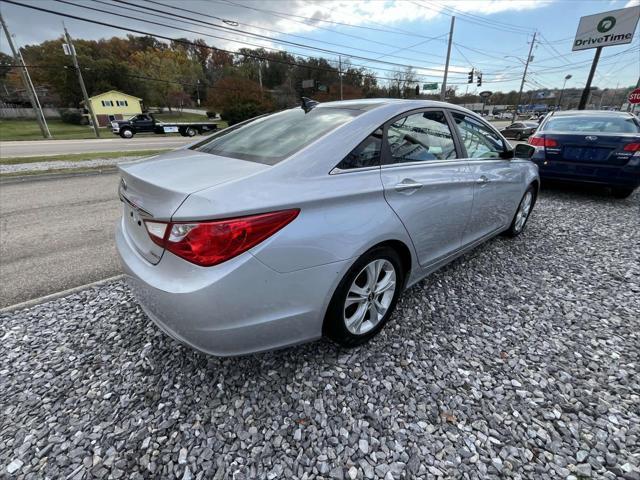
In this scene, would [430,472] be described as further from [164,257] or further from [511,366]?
[164,257]

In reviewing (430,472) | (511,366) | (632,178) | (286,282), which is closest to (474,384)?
(511,366)

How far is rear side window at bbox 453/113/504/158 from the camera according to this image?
9.21ft

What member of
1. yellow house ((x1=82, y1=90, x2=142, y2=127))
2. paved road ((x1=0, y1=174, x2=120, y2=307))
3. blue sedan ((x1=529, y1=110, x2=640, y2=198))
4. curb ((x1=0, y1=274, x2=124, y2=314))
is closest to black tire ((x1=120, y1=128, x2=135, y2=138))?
yellow house ((x1=82, y1=90, x2=142, y2=127))

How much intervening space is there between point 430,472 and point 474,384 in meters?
0.64

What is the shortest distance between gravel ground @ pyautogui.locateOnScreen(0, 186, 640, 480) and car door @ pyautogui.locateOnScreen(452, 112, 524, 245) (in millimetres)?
724

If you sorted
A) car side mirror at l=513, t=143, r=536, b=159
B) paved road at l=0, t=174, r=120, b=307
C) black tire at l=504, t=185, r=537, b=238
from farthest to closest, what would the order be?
black tire at l=504, t=185, r=537, b=238
car side mirror at l=513, t=143, r=536, b=159
paved road at l=0, t=174, r=120, b=307

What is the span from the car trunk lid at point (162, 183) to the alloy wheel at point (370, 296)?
36.3 inches

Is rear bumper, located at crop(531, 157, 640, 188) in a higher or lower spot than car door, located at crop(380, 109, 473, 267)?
lower

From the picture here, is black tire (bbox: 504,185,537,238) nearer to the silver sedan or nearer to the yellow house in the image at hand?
the silver sedan

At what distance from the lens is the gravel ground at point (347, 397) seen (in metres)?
1.52

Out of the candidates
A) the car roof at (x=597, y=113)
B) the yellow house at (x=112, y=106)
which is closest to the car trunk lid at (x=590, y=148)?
the car roof at (x=597, y=113)

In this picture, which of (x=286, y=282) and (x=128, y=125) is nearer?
(x=286, y=282)

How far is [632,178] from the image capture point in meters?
4.95

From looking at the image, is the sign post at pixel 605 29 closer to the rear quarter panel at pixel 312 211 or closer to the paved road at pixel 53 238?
the rear quarter panel at pixel 312 211
